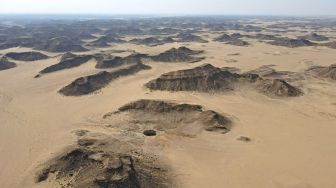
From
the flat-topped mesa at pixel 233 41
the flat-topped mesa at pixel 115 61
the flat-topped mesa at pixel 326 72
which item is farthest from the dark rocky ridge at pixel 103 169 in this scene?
the flat-topped mesa at pixel 233 41

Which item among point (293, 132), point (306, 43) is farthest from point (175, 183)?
point (306, 43)

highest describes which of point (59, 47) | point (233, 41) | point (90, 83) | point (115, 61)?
point (90, 83)

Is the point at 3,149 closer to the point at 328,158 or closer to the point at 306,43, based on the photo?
the point at 328,158

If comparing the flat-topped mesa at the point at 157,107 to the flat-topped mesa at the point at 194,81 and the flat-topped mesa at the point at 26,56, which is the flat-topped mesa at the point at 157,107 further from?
the flat-topped mesa at the point at 26,56

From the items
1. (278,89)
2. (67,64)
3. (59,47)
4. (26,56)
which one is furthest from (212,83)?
(59,47)

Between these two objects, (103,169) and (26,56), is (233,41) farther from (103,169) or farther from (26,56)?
(103,169)

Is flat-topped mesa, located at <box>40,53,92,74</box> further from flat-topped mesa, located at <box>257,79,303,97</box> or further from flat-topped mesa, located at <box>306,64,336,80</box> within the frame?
flat-topped mesa, located at <box>306,64,336,80</box>

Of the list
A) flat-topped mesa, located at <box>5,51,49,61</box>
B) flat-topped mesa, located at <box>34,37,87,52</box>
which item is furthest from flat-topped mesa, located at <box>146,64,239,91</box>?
flat-topped mesa, located at <box>34,37,87,52</box>

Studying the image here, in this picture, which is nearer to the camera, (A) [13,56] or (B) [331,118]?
(B) [331,118]
